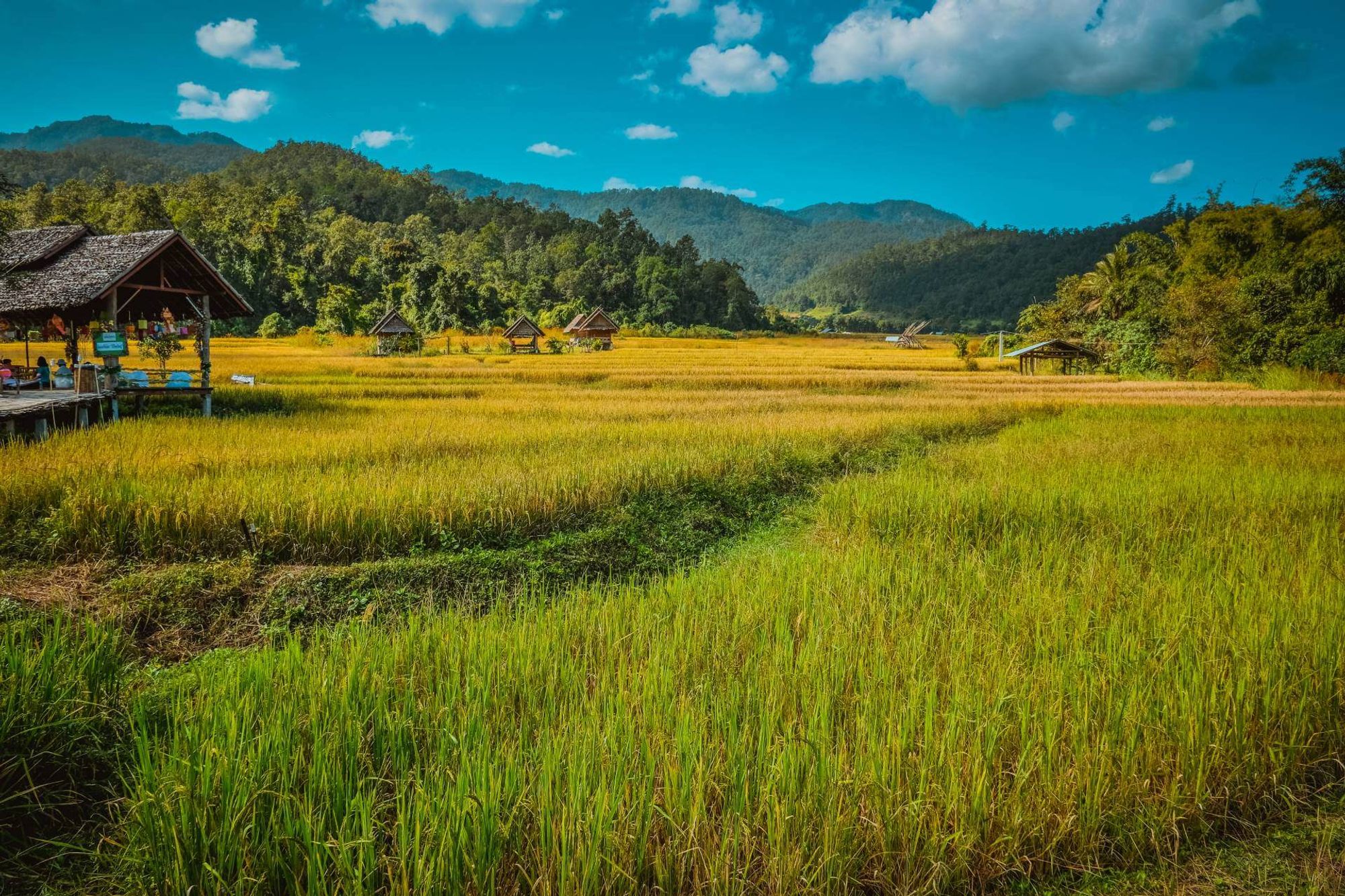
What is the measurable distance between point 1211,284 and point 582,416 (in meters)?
27.0

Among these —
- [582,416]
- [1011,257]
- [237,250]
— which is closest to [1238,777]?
[582,416]

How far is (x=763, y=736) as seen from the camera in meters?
2.57

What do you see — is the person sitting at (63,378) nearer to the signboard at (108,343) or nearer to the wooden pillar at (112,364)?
the wooden pillar at (112,364)

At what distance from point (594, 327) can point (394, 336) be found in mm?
15362

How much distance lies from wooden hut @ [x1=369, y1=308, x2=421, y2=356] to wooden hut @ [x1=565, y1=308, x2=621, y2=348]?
13368 millimetres

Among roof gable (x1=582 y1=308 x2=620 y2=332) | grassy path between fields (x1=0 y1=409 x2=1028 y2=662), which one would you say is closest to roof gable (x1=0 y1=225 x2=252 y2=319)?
grassy path between fields (x1=0 y1=409 x2=1028 y2=662)

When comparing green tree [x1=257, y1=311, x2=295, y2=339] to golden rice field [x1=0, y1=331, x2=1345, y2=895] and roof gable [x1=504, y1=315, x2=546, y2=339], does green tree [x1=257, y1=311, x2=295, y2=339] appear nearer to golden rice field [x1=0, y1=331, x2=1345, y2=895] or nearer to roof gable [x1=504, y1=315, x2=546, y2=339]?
roof gable [x1=504, y1=315, x2=546, y2=339]

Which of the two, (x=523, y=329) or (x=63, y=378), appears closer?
(x=63, y=378)

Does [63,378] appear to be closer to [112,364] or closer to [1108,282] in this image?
[112,364]

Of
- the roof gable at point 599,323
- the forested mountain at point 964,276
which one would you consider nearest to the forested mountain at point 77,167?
the roof gable at point 599,323

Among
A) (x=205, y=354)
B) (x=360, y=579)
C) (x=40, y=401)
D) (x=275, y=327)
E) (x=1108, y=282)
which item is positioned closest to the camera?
(x=360, y=579)

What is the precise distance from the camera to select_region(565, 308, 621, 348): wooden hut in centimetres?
5044

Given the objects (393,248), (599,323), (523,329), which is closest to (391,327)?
(523,329)

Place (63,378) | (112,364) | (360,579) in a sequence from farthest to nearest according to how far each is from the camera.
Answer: (63,378), (112,364), (360,579)
